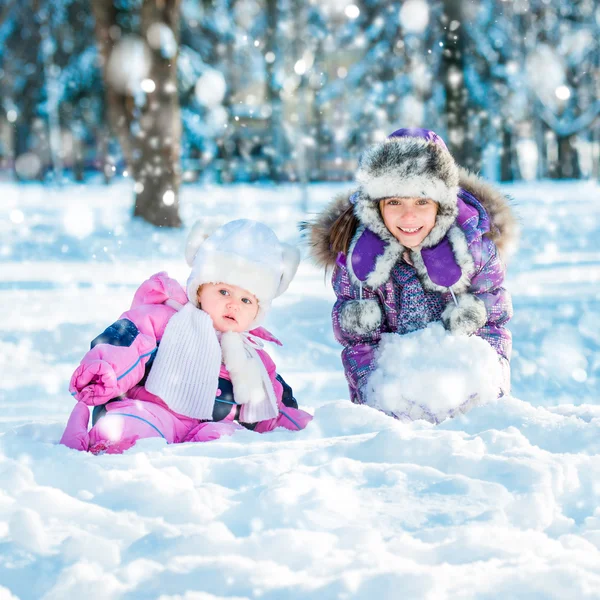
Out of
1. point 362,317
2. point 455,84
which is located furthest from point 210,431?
point 455,84

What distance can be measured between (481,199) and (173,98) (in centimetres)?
823

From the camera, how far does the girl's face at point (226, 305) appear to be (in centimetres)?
303

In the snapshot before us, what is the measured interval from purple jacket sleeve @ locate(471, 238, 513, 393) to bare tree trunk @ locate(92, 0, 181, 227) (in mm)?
8348

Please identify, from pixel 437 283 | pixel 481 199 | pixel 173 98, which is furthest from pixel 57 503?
pixel 173 98

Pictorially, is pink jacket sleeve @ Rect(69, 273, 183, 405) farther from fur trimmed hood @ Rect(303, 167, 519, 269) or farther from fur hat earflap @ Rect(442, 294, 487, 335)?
fur hat earflap @ Rect(442, 294, 487, 335)

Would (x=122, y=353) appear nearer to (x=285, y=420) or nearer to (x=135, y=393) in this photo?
(x=135, y=393)

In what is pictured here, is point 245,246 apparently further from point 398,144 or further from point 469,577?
point 469,577

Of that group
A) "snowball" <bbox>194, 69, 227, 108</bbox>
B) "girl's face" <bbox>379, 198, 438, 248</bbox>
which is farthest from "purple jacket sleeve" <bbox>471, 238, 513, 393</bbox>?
"snowball" <bbox>194, 69, 227, 108</bbox>

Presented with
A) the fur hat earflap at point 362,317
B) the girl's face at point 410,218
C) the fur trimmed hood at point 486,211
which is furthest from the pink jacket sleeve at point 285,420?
the girl's face at point 410,218

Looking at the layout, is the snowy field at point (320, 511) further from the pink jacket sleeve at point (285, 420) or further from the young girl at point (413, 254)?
the young girl at point (413, 254)

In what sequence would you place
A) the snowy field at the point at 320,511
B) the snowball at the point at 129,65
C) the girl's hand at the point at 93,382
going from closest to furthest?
the snowy field at the point at 320,511, the girl's hand at the point at 93,382, the snowball at the point at 129,65

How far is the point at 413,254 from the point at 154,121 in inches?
329

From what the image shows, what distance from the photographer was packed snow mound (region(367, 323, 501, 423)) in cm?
297

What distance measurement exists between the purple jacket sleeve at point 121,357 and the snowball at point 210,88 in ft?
64.3
